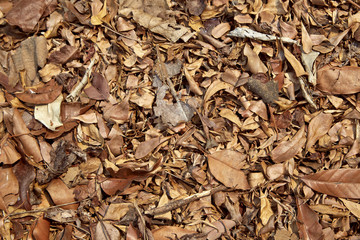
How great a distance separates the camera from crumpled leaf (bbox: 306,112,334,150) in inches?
67.5

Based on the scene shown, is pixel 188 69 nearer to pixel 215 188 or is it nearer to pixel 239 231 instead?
pixel 215 188

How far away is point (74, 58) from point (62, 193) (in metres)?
0.73

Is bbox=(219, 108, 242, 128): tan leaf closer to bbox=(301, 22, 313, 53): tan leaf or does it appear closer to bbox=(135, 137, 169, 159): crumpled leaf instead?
bbox=(135, 137, 169, 159): crumpled leaf

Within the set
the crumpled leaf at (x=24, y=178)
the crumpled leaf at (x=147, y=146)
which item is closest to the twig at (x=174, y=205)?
the crumpled leaf at (x=147, y=146)

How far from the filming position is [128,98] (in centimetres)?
170

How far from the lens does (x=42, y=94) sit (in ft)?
5.62

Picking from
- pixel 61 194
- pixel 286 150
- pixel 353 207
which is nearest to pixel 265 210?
pixel 286 150

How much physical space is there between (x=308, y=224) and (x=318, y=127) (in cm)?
51

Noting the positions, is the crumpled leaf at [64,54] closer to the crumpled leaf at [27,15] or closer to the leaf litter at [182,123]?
the leaf litter at [182,123]

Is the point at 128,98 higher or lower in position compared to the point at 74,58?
lower

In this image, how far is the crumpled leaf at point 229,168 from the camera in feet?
5.43

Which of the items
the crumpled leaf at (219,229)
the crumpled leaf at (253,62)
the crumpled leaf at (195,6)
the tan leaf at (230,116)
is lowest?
the crumpled leaf at (219,229)

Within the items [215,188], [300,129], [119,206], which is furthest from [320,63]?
[119,206]

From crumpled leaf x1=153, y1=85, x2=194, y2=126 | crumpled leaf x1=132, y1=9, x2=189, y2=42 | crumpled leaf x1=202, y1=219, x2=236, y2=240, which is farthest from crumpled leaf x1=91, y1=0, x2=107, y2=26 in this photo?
crumpled leaf x1=202, y1=219, x2=236, y2=240
